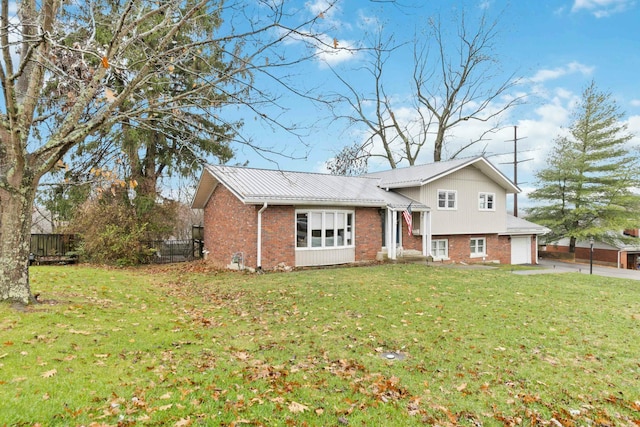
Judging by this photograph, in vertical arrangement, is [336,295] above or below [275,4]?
below

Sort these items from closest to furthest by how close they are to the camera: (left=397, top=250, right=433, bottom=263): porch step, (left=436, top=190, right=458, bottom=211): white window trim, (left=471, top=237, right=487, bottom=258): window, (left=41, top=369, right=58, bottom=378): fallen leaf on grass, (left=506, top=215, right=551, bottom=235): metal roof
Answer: (left=41, top=369, right=58, bottom=378): fallen leaf on grass, (left=397, top=250, right=433, bottom=263): porch step, (left=436, top=190, right=458, bottom=211): white window trim, (left=471, top=237, right=487, bottom=258): window, (left=506, top=215, right=551, bottom=235): metal roof

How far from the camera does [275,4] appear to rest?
650 centimetres

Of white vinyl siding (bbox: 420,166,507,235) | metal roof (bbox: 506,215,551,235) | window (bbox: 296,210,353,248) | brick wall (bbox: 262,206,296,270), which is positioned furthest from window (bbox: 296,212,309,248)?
metal roof (bbox: 506,215,551,235)

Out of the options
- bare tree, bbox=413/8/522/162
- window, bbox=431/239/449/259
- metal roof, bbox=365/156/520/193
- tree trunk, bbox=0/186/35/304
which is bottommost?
window, bbox=431/239/449/259

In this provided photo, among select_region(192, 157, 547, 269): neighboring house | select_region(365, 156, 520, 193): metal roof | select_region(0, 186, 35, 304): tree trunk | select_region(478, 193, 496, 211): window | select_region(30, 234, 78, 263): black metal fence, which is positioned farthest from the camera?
select_region(478, 193, 496, 211): window

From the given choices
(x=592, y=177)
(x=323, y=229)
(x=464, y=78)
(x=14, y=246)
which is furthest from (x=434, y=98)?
(x=14, y=246)

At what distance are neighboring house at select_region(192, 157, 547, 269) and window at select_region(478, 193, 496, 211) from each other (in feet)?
0.20

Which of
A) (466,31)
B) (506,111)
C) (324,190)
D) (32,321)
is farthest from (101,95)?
(506,111)

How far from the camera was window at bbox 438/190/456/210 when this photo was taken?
65.3 ft

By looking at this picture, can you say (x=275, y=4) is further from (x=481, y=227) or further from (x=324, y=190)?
(x=481, y=227)

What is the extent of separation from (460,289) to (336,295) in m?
3.88

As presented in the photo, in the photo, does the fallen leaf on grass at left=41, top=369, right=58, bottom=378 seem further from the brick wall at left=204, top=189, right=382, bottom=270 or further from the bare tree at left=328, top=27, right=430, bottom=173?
the bare tree at left=328, top=27, right=430, bottom=173

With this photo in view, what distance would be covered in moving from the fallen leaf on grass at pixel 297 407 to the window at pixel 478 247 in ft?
66.7

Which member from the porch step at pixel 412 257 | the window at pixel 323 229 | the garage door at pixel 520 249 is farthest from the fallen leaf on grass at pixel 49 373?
the garage door at pixel 520 249
